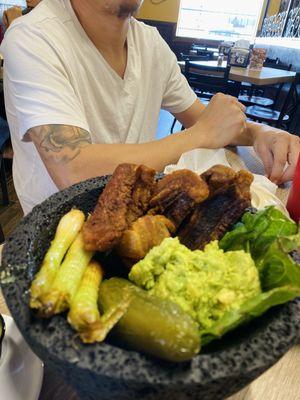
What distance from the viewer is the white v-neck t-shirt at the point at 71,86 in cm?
83

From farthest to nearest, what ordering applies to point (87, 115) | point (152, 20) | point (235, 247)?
point (152, 20), point (87, 115), point (235, 247)

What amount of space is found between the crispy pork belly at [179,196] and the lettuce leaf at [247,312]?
0.14 metres

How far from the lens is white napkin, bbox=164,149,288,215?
0.72 m

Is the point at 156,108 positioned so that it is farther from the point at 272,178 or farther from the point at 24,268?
the point at 24,268

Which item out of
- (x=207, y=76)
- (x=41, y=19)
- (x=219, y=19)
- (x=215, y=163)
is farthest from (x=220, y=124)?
(x=219, y=19)

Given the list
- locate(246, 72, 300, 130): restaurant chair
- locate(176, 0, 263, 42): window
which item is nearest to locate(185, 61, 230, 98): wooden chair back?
locate(246, 72, 300, 130): restaurant chair

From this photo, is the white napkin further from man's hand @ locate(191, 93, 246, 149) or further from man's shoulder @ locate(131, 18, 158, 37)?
man's shoulder @ locate(131, 18, 158, 37)

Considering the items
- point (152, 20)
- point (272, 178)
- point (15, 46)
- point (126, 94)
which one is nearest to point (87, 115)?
point (126, 94)

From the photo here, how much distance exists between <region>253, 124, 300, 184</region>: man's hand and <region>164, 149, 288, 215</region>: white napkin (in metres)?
0.14

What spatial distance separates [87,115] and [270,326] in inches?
35.0

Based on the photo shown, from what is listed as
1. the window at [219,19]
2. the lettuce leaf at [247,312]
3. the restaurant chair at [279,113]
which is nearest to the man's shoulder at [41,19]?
the lettuce leaf at [247,312]

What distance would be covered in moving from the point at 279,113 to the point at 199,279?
11.4 feet

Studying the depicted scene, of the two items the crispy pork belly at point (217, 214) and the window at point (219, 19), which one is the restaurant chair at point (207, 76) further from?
the window at point (219, 19)

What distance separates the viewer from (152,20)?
6820mm
